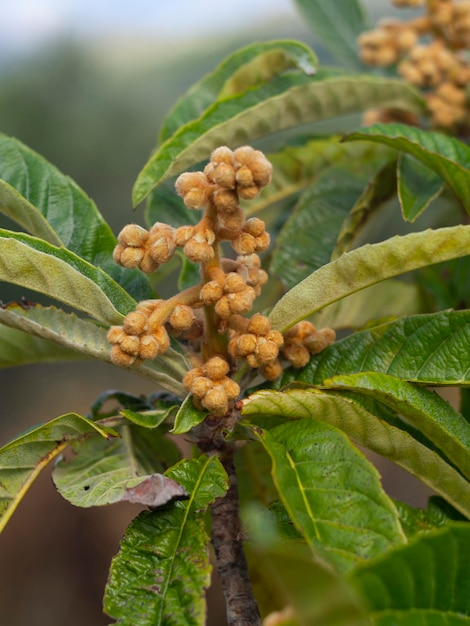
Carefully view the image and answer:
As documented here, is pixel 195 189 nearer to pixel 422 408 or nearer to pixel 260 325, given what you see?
pixel 260 325

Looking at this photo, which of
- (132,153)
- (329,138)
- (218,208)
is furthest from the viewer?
(132,153)

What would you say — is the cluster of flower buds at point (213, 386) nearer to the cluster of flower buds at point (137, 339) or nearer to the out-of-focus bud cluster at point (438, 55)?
the cluster of flower buds at point (137, 339)

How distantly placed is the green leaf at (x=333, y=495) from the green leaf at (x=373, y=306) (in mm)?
411

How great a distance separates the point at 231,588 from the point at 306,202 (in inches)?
28.4

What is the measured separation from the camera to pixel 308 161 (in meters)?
1.59

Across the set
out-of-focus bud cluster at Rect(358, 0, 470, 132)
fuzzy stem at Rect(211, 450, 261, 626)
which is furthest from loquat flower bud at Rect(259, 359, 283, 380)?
out-of-focus bud cluster at Rect(358, 0, 470, 132)

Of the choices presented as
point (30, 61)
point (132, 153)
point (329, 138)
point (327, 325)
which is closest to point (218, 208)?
point (327, 325)

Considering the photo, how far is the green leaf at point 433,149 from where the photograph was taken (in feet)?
3.70

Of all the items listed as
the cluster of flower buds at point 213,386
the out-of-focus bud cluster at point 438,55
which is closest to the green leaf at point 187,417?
the cluster of flower buds at point 213,386

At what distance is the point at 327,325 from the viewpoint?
4.33ft

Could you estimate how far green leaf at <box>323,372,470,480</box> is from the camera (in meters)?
0.91

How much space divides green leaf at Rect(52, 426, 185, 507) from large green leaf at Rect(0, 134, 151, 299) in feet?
0.73

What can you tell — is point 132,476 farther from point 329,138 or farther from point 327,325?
point 329,138

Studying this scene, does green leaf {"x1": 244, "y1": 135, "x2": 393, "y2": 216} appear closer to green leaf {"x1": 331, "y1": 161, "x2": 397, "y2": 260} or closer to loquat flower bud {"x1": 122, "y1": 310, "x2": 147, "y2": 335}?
green leaf {"x1": 331, "y1": 161, "x2": 397, "y2": 260}
